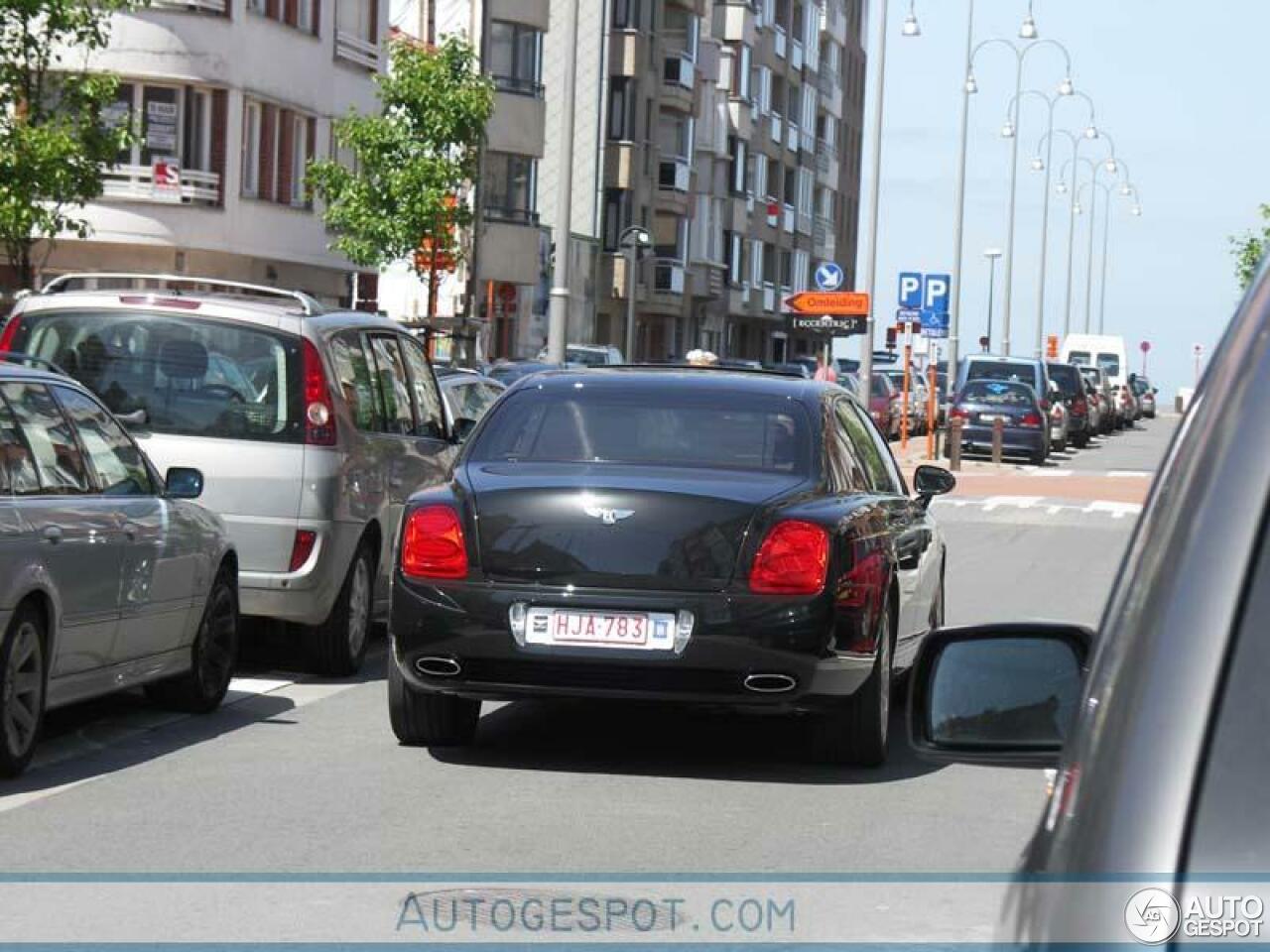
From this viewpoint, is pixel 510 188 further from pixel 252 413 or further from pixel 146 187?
pixel 252 413

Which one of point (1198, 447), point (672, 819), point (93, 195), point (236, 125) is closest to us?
point (1198, 447)

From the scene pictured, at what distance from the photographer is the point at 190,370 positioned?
13.1 metres

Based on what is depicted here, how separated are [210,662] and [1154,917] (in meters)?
10.2

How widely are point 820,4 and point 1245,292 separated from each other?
122m

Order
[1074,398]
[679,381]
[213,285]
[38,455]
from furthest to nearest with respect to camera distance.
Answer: [1074,398] < [213,285] < [679,381] < [38,455]

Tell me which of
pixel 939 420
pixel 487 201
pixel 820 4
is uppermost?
pixel 820 4

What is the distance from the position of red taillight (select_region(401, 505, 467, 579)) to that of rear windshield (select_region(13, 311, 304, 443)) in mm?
3124

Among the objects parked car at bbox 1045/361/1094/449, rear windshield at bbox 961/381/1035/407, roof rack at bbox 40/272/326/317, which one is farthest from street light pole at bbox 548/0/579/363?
parked car at bbox 1045/361/1094/449

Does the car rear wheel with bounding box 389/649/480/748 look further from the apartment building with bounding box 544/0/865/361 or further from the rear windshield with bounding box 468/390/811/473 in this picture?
the apartment building with bounding box 544/0/865/361

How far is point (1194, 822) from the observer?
6.04ft

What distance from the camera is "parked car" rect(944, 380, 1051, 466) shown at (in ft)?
179

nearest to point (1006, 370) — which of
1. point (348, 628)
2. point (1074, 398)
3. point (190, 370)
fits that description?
point (1074, 398)

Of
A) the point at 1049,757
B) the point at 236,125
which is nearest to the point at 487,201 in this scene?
the point at 236,125

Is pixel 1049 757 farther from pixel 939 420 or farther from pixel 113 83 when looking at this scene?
pixel 939 420
